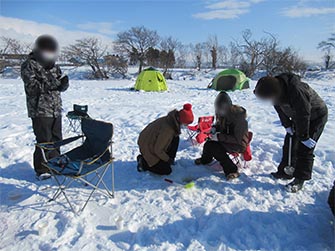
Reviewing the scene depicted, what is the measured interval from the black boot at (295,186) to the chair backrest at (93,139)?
2.07 meters

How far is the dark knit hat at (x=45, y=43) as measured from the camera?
3.05 meters

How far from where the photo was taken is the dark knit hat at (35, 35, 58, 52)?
3.05m

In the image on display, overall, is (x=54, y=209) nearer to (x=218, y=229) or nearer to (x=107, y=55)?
(x=218, y=229)

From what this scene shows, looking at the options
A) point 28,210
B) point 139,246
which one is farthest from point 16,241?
point 139,246

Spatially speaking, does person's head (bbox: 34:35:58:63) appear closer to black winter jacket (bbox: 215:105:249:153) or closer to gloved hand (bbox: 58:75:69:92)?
gloved hand (bbox: 58:75:69:92)

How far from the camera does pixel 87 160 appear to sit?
2869mm

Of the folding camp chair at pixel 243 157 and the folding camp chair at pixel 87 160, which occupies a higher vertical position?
the folding camp chair at pixel 87 160

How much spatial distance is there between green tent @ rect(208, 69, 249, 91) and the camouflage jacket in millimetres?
10281

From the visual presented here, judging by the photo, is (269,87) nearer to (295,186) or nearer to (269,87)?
(269,87)

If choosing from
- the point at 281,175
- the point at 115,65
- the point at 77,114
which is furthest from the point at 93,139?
the point at 115,65

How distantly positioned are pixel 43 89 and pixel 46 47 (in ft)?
1.58

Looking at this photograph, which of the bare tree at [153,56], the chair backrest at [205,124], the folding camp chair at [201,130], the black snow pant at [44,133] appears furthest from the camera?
the bare tree at [153,56]

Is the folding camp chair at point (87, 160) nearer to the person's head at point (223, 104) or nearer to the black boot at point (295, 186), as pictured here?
the person's head at point (223, 104)

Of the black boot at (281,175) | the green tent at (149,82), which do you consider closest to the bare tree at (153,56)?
the green tent at (149,82)
